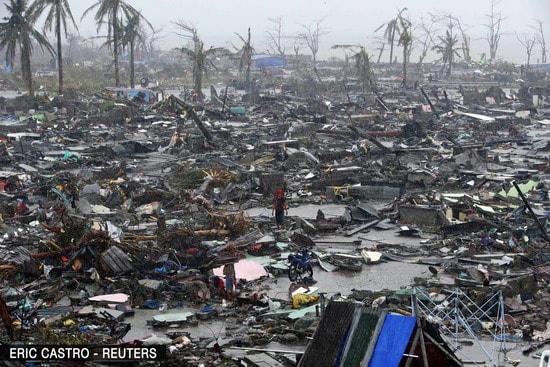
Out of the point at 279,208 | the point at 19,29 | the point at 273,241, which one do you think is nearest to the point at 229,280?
the point at 273,241

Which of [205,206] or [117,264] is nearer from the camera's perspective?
[117,264]

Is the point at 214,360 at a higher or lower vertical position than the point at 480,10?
lower

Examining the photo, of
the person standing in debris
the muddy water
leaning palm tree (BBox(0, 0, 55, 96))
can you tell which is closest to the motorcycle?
the muddy water

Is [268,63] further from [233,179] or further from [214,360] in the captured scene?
→ [214,360]

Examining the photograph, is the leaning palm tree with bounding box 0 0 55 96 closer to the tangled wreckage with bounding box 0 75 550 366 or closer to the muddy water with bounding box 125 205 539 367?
the tangled wreckage with bounding box 0 75 550 366

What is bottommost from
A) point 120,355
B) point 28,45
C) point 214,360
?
Result: point 214,360

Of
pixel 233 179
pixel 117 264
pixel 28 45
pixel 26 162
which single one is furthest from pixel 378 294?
pixel 28 45

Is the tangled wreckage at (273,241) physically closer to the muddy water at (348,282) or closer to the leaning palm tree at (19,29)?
the muddy water at (348,282)

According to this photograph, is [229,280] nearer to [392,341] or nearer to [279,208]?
[279,208]
